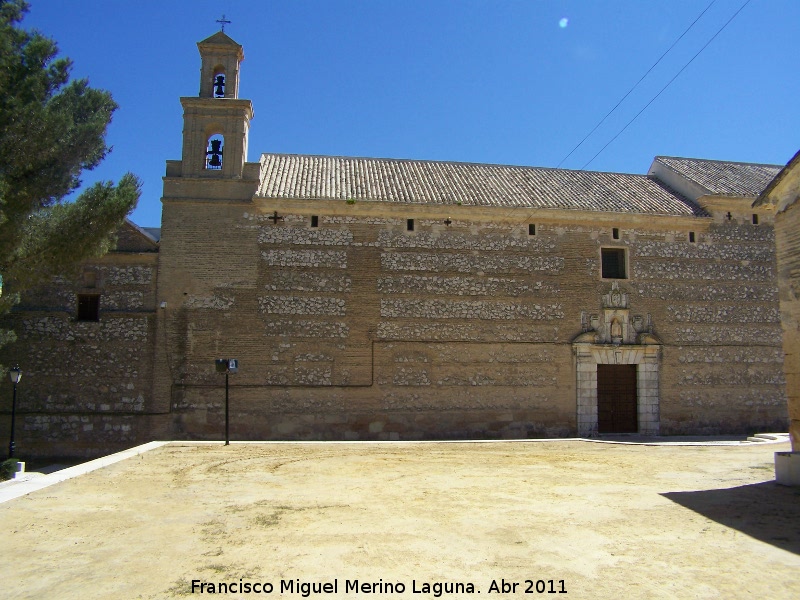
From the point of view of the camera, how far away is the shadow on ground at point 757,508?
517 centimetres

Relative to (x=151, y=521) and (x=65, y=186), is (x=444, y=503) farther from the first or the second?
(x=65, y=186)

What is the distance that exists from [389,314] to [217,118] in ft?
21.2

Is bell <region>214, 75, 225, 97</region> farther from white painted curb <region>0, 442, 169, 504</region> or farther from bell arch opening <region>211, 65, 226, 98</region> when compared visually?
white painted curb <region>0, 442, 169, 504</region>

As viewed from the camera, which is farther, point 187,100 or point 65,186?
point 187,100

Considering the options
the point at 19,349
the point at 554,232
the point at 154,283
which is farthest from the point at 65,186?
the point at 554,232

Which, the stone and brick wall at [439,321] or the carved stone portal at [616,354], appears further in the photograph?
the carved stone portal at [616,354]

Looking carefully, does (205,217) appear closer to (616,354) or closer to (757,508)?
(616,354)

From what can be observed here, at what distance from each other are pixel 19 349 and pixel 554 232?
512 inches

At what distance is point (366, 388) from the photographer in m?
14.7

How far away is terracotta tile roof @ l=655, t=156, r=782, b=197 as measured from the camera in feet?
56.3

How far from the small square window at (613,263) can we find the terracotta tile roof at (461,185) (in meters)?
1.07

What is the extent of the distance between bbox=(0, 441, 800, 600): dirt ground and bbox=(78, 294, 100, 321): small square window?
637 cm

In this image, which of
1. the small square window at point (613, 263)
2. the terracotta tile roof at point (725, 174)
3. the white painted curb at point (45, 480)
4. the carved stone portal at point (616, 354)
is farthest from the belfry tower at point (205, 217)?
the terracotta tile roof at point (725, 174)

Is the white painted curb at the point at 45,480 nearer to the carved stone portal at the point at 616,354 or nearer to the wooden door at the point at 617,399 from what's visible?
the carved stone portal at the point at 616,354
